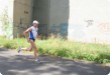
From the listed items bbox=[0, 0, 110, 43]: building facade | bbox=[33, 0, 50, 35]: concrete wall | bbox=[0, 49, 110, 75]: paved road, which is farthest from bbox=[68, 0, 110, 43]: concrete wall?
bbox=[0, 49, 110, 75]: paved road

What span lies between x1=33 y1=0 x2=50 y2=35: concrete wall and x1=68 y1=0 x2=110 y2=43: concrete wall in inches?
90.6

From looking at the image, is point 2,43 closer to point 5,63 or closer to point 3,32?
point 3,32

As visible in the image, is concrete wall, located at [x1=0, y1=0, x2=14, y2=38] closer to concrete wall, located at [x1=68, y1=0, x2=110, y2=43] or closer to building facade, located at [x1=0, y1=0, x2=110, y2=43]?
building facade, located at [x1=0, y1=0, x2=110, y2=43]

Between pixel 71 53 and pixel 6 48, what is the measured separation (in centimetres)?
440

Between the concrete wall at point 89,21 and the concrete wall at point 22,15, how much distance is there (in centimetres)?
344

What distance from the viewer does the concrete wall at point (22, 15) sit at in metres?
22.2

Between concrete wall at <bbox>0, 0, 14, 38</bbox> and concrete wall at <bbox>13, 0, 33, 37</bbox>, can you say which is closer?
concrete wall at <bbox>0, 0, 14, 38</bbox>

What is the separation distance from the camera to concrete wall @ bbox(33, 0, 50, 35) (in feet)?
80.8

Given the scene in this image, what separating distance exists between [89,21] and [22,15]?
507 centimetres

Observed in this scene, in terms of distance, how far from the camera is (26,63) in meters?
11.7

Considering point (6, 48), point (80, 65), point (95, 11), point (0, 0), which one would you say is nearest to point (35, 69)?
point (80, 65)

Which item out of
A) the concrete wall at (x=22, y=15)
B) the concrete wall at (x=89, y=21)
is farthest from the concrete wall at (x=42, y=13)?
the concrete wall at (x=89, y=21)

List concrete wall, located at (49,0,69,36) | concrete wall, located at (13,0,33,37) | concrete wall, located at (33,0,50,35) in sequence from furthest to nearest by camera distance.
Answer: concrete wall, located at (33,0,50,35) → concrete wall, located at (49,0,69,36) → concrete wall, located at (13,0,33,37)

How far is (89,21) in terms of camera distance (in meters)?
22.4
